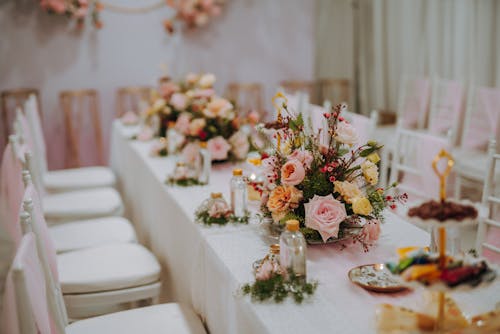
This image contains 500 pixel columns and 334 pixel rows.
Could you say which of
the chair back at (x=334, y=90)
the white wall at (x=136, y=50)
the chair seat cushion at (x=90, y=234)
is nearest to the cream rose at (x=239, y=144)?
the chair seat cushion at (x=90, y=234)

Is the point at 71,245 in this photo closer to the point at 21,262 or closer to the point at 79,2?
the point at 21,262

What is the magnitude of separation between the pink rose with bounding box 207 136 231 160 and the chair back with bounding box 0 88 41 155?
2572 mm

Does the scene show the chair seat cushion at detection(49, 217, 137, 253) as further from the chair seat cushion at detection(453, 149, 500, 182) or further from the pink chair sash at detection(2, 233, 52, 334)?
the chair seat cushion at detection(453, 149, 500, 182)

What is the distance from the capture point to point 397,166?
3.05 m

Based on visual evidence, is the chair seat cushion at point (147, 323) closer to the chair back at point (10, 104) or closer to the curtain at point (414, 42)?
the chair back at point (10, 104)

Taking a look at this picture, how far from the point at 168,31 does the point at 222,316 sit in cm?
376

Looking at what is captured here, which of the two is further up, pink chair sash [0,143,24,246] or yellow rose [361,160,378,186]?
yellow rose [361,160,378,186]

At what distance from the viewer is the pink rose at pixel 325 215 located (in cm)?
→ 174

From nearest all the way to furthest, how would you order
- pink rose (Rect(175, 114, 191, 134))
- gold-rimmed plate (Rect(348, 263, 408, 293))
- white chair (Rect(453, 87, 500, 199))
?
gold-rimmed plate (Rect(348, 263, 408, 293)) < pink rose (Rect(175, 114, 191, 134)) < white chair (Rect(453, 87, 500, 199))

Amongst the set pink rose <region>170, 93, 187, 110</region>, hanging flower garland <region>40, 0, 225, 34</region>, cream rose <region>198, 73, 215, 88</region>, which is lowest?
pink rose <region>170, 93, 187, 110</region>

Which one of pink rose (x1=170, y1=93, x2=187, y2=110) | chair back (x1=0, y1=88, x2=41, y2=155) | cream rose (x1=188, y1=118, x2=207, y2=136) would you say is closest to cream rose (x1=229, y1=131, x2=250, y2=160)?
cream rose (x1=188, y1=118, x2=207, y2=136)

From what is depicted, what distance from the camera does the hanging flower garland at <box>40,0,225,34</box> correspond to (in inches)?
187

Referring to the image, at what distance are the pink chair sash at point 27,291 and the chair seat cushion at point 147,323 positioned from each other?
0.93ft

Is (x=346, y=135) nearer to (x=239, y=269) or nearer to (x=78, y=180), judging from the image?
(x=239, y=269)
